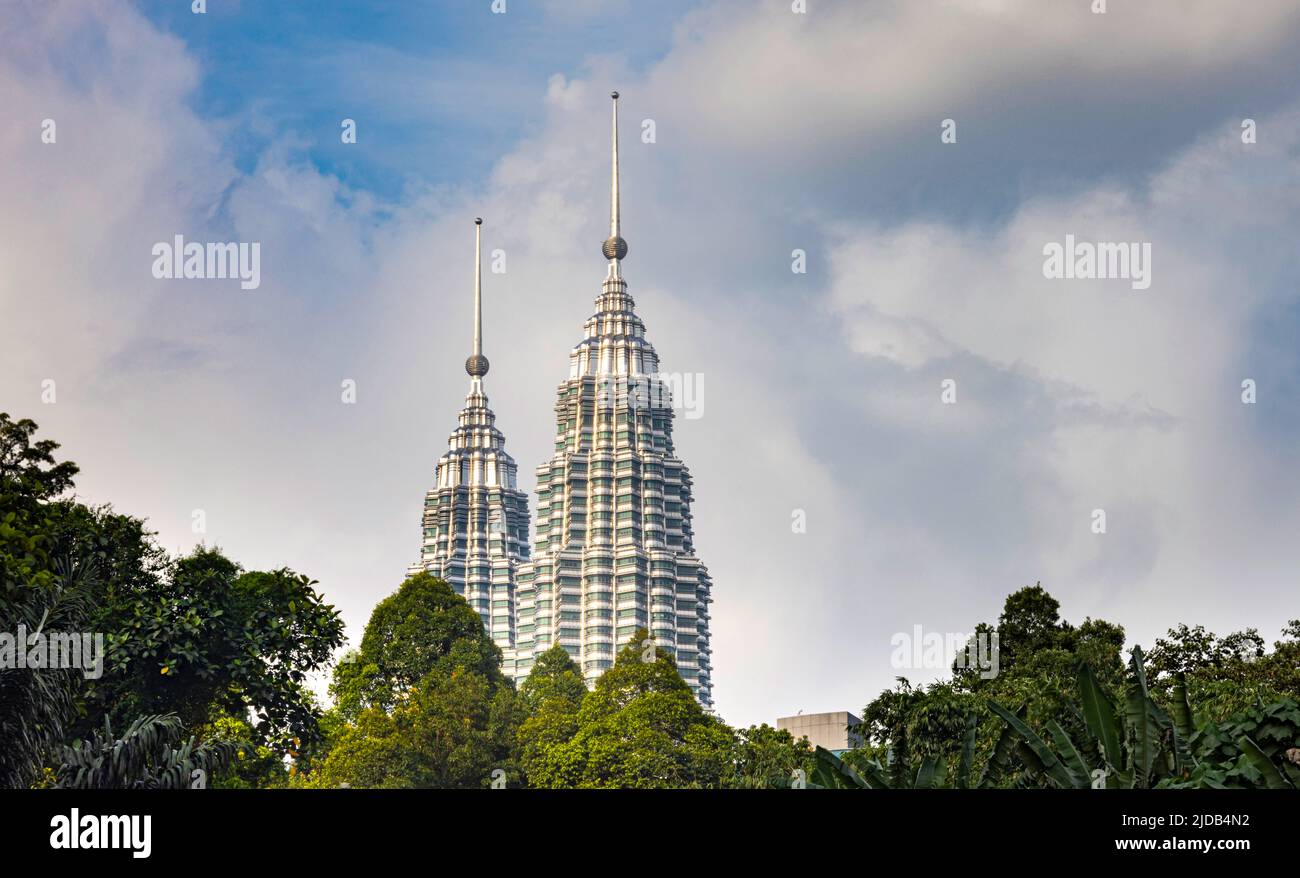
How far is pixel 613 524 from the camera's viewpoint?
189 metres

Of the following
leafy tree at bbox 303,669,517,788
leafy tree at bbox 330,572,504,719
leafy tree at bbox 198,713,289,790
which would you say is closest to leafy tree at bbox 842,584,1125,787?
leafy tree at bbox 198,713,289,790

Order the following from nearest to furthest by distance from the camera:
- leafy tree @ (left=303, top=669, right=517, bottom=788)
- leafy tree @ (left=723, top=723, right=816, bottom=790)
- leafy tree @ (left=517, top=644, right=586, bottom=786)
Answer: leafy tree @ (left=723, top=723, right=816, bottom=790) < leafy tree @ (left=303, top=669, right=517, bottom=788) < leafy tree @ (left=517, top=644, right=586, bottom=786)

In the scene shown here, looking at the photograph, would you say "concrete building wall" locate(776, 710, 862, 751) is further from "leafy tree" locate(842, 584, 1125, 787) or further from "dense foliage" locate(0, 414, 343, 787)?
"dense foliage" locate(0, 414, 343, 787)

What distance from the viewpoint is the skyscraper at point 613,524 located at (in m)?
186

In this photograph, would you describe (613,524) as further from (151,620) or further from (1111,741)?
(1111,741)

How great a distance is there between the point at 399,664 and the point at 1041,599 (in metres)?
33.8

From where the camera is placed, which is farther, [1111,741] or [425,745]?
[425,745]

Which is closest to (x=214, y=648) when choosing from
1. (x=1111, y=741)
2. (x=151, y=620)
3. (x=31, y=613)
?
(x=151, y=620)

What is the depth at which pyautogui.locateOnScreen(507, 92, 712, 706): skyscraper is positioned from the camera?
185750 millimetres

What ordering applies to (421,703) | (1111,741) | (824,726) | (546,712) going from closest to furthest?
(1111,741) → (421,703) → (546,712) → (824,726)

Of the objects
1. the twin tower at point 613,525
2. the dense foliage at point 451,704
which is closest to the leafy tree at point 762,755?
the dense foliage at point 451,704
